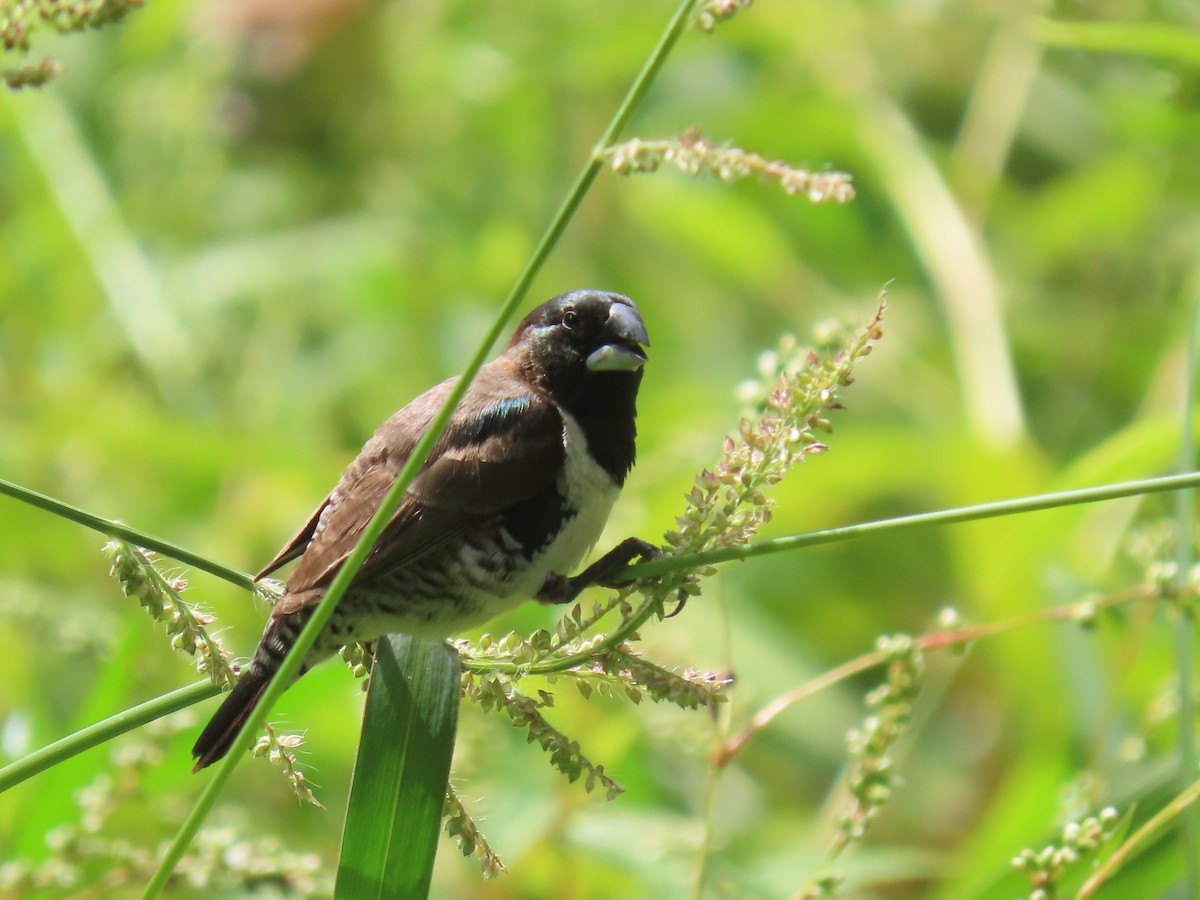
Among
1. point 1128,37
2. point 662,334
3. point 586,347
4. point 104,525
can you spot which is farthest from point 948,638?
point 662,334

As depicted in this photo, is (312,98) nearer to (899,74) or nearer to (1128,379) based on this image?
(899,74)

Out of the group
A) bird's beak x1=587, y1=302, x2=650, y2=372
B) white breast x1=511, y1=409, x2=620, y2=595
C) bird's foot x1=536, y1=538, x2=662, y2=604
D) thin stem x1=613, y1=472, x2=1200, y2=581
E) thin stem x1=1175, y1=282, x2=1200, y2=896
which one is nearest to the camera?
thin stem x1=613, y1=472, x2=1200, y2=581

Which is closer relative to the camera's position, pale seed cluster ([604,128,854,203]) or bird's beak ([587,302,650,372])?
pale seed cluster ([604,128,854,203])

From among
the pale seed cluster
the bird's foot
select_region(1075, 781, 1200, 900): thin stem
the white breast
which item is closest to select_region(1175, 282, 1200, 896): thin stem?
select_region(1075, 781, 1200, 900): thin stem

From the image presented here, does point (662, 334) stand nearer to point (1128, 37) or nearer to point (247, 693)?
point (1128, 37)

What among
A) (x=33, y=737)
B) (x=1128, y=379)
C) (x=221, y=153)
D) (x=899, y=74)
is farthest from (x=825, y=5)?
(x=33, y=737)

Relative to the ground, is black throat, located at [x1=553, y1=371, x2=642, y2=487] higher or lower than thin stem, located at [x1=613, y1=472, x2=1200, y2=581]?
higher

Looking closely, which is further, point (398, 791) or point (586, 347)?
point (586, 347)

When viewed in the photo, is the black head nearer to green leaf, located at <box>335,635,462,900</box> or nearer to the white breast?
the white breast
